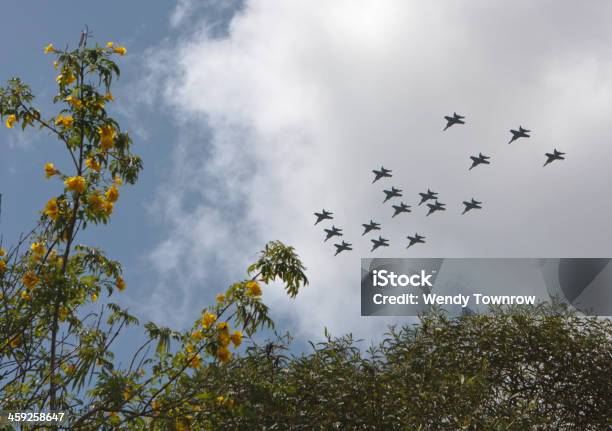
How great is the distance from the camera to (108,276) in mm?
9016

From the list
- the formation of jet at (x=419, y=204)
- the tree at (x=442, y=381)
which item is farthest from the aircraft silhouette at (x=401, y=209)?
the tree at (x=442, y=381)

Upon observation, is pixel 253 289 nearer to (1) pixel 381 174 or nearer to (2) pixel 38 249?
(2) pixel 38 249

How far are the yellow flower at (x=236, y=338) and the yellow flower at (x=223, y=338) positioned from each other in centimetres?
5

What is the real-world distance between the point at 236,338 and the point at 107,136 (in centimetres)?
265

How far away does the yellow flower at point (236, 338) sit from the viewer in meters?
7.24

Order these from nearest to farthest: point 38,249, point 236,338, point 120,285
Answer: point 236,338 < point 38,249 < point 120,285

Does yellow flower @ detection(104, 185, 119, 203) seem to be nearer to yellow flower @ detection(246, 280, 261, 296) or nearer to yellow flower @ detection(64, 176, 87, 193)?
yellow flower @ detection(64, 176, 87, 193)

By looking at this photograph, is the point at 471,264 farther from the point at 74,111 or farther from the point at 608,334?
the point at 74,111

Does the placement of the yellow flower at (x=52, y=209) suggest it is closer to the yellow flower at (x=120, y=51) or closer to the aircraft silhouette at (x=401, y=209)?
the yellow flower at (x=120, y=51)

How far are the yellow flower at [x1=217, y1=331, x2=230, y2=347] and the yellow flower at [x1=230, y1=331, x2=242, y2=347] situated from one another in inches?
1.9

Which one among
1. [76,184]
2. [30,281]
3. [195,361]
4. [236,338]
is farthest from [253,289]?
[30,281]

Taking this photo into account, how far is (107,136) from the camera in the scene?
7723 millimetres

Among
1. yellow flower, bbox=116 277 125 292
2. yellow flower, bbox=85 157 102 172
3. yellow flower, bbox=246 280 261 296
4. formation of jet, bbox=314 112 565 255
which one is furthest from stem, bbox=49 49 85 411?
formation of jet, bbox=314 112 565 255

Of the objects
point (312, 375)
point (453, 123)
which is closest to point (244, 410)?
point (312, 375)
